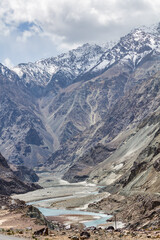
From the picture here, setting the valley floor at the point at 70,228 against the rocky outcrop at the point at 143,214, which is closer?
the valley floor at the point at 70,228

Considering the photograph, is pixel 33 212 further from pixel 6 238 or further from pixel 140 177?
pixel 140 177

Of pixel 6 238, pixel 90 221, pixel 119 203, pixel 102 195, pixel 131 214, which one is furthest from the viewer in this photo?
pixel 102 195

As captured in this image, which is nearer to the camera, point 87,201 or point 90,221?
point 90,221

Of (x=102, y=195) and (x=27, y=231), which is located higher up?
(x=27, y=231)

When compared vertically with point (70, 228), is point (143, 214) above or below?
below

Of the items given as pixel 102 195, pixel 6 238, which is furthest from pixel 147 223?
pixel 102 195

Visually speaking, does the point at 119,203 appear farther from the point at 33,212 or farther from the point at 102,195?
the point at 33,212

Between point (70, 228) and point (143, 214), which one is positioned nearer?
point (70, 228)

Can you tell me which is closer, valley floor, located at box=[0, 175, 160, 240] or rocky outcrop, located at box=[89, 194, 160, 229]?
valley floor, located at box=[0, 175, 160, 240]

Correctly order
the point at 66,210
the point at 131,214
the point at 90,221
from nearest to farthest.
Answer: the point at 131,214, the point at 90,221, the point at 66,210

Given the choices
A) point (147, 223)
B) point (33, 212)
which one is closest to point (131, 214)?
point (147, 223)
